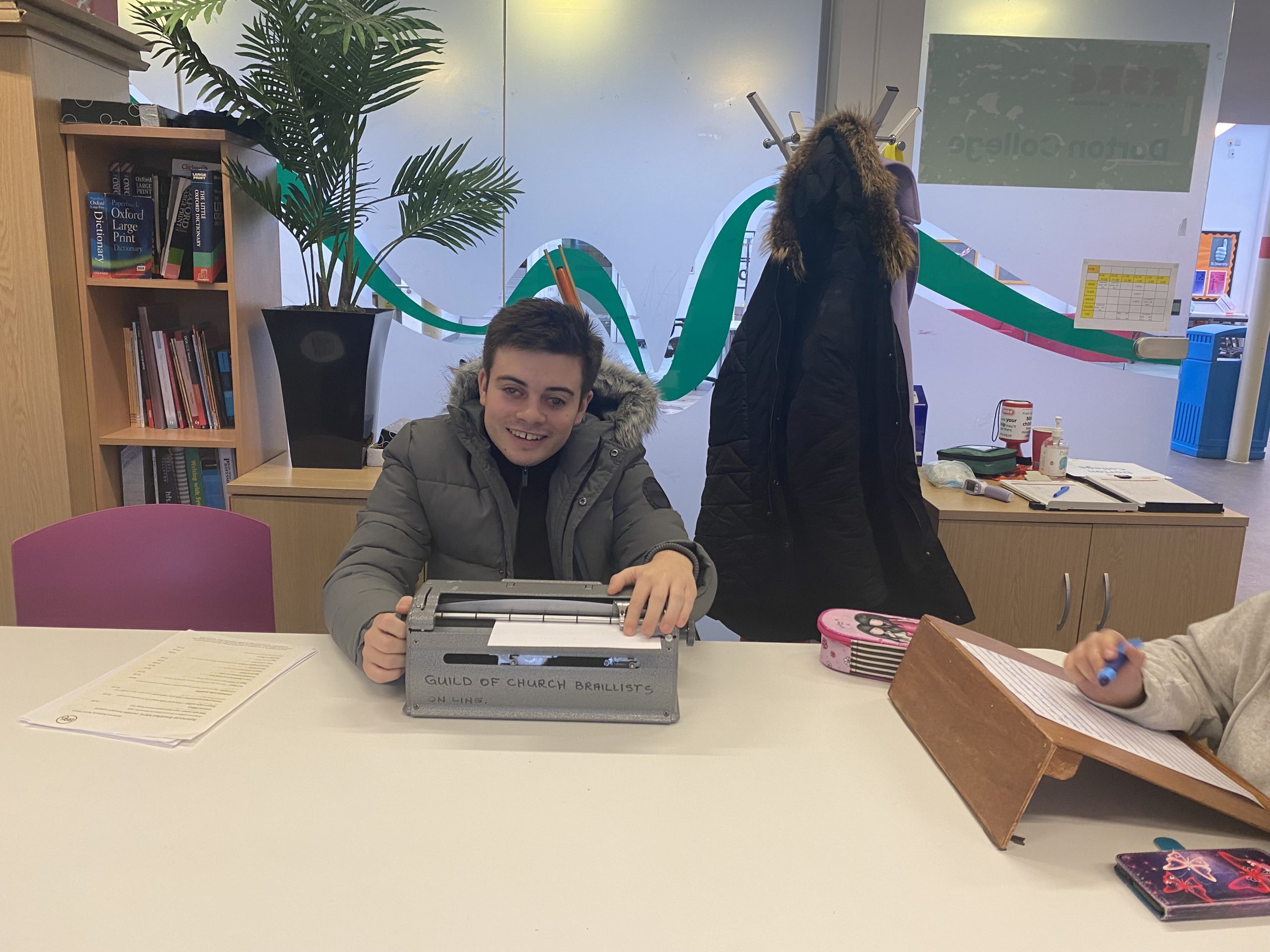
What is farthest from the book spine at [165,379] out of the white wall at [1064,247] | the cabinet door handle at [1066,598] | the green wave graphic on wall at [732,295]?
the cabinet door handle at [1066,598]

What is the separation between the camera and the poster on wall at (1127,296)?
300 centimetres

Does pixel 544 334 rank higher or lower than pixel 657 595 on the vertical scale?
higher

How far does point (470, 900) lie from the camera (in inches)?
31.2

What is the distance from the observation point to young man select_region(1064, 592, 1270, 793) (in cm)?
104

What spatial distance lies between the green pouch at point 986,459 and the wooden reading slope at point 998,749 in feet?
5.16

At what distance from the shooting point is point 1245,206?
468cm

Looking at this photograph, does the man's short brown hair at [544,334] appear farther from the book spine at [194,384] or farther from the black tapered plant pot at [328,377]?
the book spine at [194,384]

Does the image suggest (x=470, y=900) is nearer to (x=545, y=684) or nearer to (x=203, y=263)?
(x=545, y=684)

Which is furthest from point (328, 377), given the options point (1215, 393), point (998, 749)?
point (1215, 393)

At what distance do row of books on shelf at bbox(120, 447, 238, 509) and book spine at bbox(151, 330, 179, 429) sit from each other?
8cm

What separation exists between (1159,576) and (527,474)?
1.71 metres

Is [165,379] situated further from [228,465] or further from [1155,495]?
[1155,495]

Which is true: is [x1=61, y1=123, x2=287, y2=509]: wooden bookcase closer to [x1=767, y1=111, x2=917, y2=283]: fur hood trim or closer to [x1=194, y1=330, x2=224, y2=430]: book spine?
[x1=194, y1=330, x2=224, y2=430]: book spine

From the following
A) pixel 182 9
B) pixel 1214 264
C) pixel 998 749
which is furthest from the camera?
pixel 1214 264
